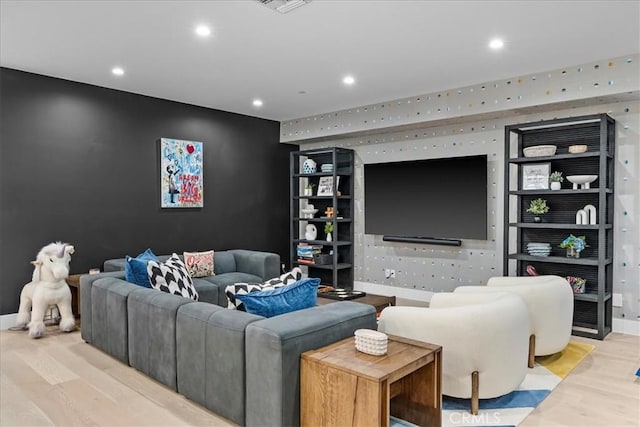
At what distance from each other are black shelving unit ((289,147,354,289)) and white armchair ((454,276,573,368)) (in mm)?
3173

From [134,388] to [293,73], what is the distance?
320 centimetres

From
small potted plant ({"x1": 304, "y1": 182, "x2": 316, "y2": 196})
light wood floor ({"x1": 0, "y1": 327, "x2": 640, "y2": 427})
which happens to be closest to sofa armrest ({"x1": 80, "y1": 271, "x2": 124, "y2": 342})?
light wood floor ({"x1": 0, "y1": 327, "x2": 640, "y2": 427})

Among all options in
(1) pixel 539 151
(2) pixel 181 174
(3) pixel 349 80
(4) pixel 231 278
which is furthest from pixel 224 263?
(1) pixel 539 151

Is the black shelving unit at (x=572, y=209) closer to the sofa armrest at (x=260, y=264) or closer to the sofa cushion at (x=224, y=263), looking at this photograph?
the sofa armrest at (x=260, y=264)

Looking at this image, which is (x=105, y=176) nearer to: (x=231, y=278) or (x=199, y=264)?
(x=199, y=264)

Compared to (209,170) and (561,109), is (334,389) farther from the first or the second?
(209,170)

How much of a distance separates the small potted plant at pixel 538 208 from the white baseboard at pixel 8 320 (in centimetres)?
543

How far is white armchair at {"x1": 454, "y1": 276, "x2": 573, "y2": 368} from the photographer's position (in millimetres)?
3320

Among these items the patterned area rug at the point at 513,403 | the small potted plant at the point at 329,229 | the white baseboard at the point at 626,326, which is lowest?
the patterned area rug at the point at 513,403

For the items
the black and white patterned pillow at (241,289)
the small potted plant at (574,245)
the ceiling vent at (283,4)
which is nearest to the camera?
the black and white patterned pillow at (241,289)

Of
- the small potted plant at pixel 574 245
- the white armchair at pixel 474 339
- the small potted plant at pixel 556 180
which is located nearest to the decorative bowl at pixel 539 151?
the small potted plant at pixel 556 180

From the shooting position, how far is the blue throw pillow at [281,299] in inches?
97.0

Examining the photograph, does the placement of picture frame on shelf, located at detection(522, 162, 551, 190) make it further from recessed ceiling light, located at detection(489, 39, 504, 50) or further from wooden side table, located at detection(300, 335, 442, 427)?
wooden side table, located at detection(300, 335, 442, 427)

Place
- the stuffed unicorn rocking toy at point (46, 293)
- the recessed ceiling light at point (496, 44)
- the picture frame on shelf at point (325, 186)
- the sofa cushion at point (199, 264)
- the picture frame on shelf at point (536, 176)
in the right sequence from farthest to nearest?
the picture frame on shelf at point (325, 186) → the sofa cushion at point (199, 264) → the picture frame on shelf at point (536, 176) → the stuffed unicorn rocking toy at point (46, 293) → the recessed ceiling light at point (496, 44)
